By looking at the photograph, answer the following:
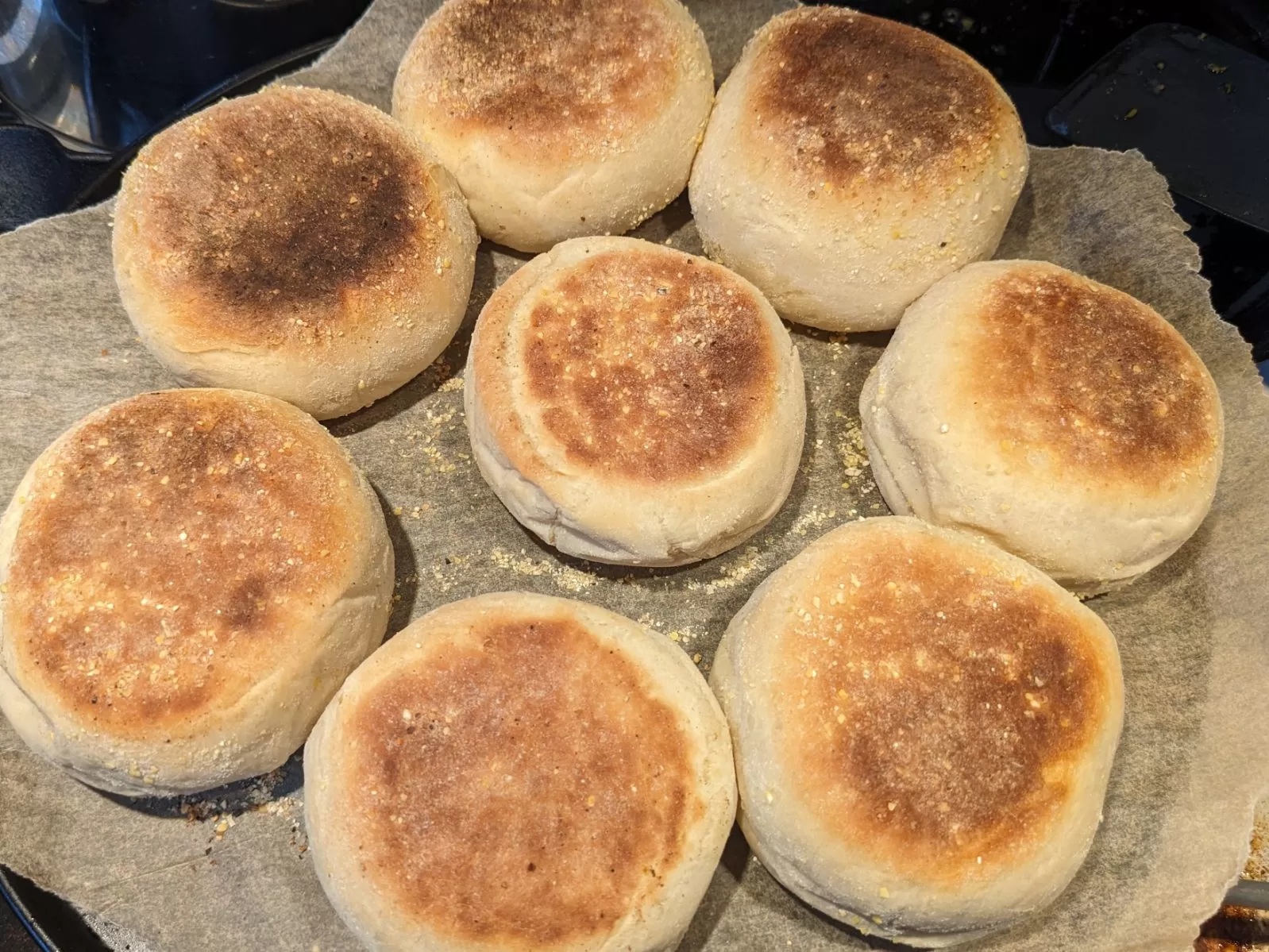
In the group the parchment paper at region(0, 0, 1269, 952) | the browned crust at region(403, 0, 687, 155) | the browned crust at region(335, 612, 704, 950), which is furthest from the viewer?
the browned crust at region(403, 0, 687, 155)

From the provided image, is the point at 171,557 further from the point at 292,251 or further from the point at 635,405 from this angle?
the point at 635,405

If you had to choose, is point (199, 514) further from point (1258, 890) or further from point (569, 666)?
point (1258, 890)

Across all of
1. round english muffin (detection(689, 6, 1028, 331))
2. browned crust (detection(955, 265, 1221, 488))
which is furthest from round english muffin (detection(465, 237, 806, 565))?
browned crust (detection(955, 265, 1221, 488))

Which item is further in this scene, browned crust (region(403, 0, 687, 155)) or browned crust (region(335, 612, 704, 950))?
browned crust (region(403, 0, 687, 155))

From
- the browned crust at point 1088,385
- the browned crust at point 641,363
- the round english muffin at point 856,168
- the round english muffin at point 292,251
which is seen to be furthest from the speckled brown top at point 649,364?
the browned crust at point 1088,385

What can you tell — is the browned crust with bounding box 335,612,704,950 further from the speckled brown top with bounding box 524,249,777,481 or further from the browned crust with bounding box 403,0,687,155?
the browned crust with bounding box 403,0,687,155

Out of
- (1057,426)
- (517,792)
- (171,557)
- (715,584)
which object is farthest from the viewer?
(715,584)

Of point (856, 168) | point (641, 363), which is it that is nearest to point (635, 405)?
point (641, 363)
